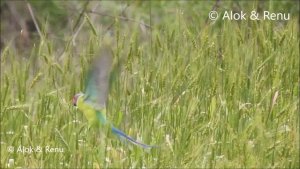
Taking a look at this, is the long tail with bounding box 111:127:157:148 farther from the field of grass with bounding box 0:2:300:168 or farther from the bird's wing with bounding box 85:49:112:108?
the bird's wing with bounding box 85:49:112:108

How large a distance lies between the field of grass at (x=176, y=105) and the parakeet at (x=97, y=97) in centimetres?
6

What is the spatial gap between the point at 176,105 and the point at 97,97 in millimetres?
656

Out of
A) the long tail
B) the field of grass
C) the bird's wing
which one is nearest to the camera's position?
the bird's wing

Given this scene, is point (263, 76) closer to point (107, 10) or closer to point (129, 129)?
point (129, 129)

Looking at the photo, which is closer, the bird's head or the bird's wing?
the bird's wing

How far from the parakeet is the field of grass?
57mm

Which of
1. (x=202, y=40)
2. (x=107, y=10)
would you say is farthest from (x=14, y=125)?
(x=107, y=10)

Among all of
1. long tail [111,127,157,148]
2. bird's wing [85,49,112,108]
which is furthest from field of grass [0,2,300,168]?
bird's wing [85,49,112,108]

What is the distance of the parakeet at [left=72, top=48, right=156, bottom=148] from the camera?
394 cm

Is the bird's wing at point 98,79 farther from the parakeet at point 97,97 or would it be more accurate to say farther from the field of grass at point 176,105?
the field of grass at point 176,105

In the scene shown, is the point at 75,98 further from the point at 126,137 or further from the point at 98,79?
the point at 98,79

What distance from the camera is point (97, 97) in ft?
13.2

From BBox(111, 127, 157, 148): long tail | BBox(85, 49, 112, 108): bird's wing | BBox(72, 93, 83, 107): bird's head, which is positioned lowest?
BBox(111, 127, 157, 148): long tail

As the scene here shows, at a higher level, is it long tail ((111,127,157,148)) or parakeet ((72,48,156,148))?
parakeet ((72,48,156,148))
